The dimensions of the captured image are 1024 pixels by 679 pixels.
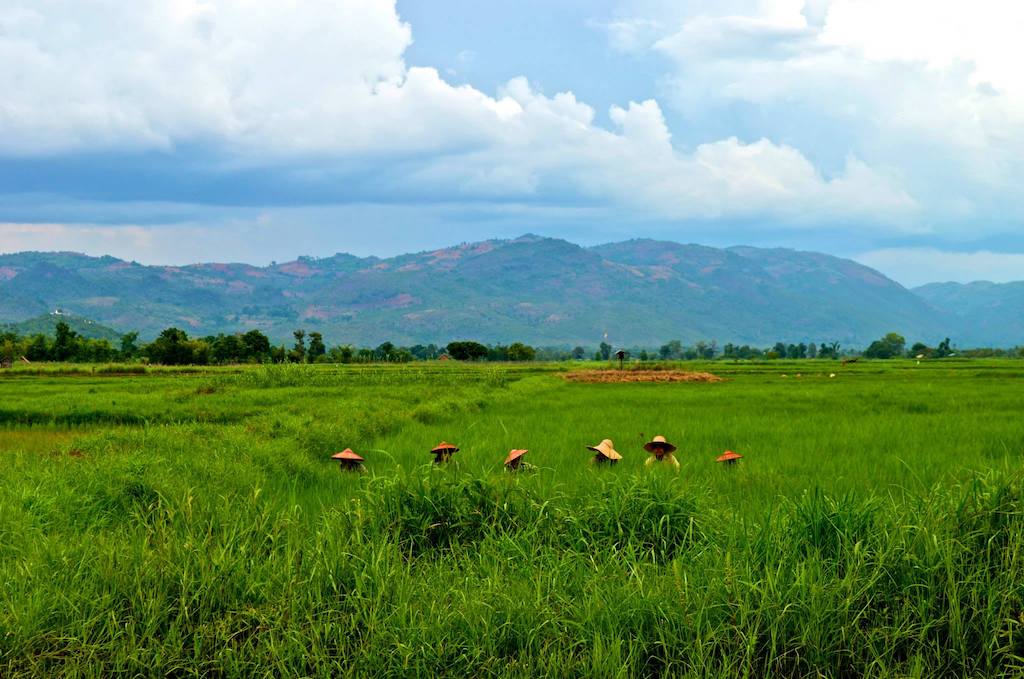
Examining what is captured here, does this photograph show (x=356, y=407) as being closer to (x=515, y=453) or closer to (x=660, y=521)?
(x=515, y=453)

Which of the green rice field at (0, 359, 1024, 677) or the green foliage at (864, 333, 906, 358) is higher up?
the green foliage at (864, 333, 906, 358)

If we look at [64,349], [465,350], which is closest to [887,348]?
[465,350]

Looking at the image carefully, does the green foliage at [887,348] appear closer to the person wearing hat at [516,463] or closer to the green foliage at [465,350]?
the green foliage at [465,350]

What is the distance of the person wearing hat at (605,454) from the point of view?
852 cm

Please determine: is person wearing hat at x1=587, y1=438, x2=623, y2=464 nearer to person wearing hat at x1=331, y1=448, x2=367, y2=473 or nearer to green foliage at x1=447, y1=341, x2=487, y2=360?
person wearing hat at x1=331, y1=448, x2=367, y2=473

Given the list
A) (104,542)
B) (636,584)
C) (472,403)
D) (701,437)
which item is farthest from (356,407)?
(636,584)

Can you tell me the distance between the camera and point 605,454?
28.1ft

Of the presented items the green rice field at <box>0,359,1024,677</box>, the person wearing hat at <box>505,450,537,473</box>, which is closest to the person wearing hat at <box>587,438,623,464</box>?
the person wearing hat at <box>505,450,537,473</box>

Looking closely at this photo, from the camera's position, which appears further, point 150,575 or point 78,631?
point 150,575

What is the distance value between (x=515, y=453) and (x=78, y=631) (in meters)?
4.60

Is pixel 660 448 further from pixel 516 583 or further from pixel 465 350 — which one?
pixel 465 350

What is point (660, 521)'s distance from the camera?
5.32 metres

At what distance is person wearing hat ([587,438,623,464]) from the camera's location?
852 centimetres

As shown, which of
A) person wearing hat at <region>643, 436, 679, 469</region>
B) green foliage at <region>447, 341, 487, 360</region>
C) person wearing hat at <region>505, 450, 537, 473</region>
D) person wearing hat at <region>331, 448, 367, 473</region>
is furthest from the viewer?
green foliage at <region>447, 341, 487, 360</region>
